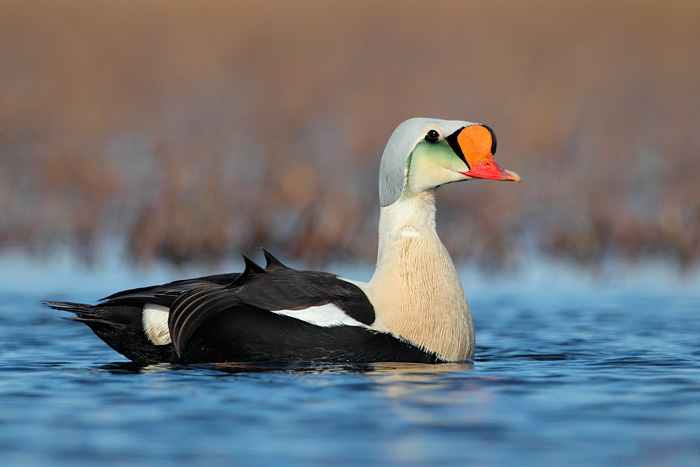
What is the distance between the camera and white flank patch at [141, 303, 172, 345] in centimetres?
700

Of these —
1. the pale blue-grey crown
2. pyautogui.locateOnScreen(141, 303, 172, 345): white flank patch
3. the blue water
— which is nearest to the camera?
the blue water

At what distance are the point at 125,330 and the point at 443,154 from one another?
2.04m

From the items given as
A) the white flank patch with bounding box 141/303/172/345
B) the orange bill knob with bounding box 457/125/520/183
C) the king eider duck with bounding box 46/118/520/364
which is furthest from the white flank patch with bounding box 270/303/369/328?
the orange bill knob with bounding box 457/125/520/183

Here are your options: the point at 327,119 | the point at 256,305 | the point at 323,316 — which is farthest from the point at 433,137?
the point at 327,119

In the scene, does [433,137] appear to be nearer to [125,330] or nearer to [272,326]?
[272,326]

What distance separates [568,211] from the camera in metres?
13.2

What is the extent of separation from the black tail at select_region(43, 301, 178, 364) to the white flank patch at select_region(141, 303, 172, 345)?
2cm

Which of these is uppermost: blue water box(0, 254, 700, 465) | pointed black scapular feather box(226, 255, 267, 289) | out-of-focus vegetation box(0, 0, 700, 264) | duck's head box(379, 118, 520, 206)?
out-of-focus vegetation box(0, 0, 700, 264)

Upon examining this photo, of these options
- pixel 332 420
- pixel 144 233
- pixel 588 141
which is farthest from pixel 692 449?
pixel 588 141

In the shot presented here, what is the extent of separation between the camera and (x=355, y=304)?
6844 millimetres

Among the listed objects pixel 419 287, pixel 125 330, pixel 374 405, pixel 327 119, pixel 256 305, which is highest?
pixel 327 119

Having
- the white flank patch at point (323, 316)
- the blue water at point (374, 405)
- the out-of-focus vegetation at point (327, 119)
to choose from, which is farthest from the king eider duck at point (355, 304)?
the out-of-focus vegetation at point (327, 119)

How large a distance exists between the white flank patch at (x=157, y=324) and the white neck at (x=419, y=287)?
45.7 inches

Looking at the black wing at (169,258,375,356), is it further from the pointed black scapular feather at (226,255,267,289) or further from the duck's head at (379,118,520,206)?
the duck's head at (379,118,520,206)
